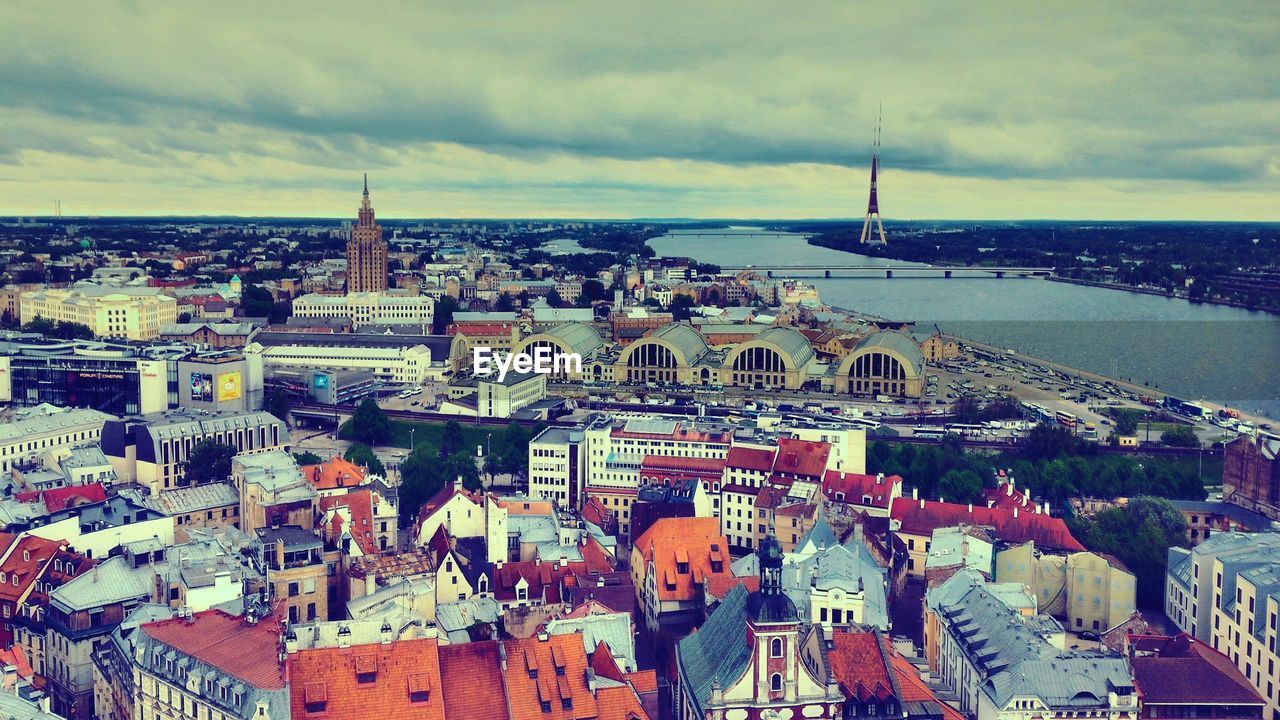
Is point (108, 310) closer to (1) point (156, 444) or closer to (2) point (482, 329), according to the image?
(2) point (482, 329)

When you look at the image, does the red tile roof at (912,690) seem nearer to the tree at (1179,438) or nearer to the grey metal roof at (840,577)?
the grey metal roof at (840,577)

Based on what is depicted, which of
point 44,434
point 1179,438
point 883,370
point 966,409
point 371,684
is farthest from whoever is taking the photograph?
point 883,370

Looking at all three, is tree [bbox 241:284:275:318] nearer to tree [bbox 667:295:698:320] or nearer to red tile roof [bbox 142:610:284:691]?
tree [bbox 667:295:698:320]

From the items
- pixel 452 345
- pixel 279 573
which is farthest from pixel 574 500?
pixel 452 345

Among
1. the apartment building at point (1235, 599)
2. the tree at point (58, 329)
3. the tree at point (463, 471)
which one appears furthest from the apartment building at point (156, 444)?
the tree at point (58, 329)

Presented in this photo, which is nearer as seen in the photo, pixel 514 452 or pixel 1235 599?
pixel 1235 599

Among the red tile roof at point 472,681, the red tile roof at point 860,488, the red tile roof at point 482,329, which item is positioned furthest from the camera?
the red tile roof at point 482,329

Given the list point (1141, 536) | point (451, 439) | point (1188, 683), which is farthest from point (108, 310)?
point (1188, 683)

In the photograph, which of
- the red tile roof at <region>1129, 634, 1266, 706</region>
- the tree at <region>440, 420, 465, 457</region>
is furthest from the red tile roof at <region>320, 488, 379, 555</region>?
the red tile roof at <region>1129, 634, 1266, 706</region>
